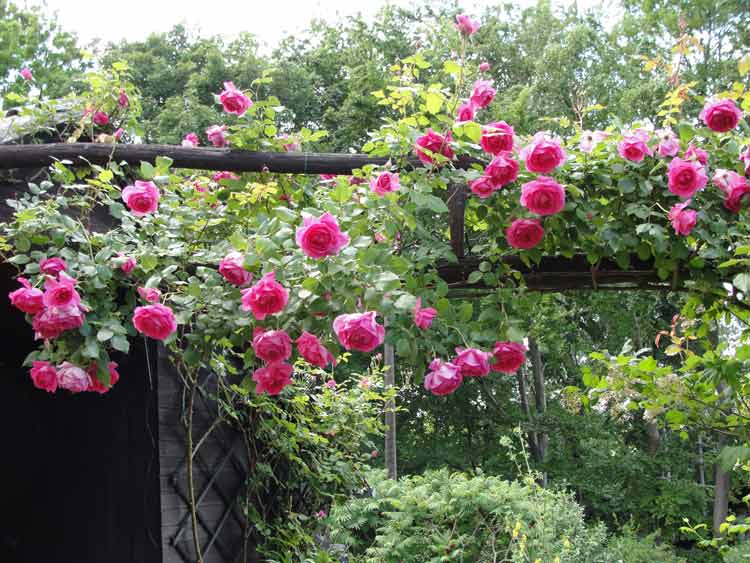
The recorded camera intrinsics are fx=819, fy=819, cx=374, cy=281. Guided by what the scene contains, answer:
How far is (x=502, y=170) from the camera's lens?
6.77 feet

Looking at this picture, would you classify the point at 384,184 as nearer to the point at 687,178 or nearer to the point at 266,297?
the point at 266,297

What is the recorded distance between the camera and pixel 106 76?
2.68m

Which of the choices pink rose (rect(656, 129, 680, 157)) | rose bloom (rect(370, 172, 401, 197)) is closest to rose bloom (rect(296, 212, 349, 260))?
rose bloom (rect(370, 172, 401, 197))

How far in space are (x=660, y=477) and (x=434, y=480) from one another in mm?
7622

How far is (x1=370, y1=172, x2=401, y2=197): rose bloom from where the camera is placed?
2.05 meters

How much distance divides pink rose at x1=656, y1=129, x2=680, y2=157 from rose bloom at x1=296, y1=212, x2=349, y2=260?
99 centimetres

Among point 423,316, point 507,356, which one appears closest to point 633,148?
point 507,356

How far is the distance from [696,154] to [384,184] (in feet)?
2.78

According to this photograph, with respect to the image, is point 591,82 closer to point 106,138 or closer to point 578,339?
point 578,339

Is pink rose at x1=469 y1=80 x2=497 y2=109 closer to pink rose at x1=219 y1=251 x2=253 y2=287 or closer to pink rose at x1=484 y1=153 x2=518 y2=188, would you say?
pink rose at x1=484 y1=153 x2=518 y2=188

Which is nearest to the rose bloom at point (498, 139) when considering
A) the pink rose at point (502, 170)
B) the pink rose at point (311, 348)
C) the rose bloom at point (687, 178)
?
the pink rose at point (502, 170)

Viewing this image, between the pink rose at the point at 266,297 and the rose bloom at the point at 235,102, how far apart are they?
72 centimetres

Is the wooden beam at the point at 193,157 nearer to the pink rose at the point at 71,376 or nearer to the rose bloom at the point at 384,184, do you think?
the rose bloom at the point at 384,184

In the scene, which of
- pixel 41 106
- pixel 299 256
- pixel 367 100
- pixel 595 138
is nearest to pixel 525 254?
pixel 595 138
